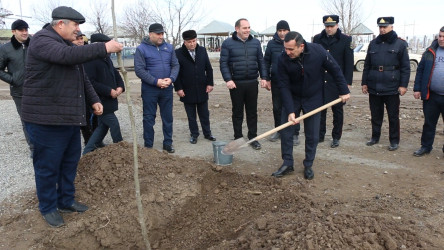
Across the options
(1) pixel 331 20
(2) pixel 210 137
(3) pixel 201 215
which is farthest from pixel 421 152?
(3) pixel 201 215

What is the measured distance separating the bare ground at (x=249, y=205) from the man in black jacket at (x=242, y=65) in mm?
970

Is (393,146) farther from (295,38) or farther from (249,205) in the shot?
(249,205)

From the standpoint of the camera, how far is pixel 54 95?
312 cm

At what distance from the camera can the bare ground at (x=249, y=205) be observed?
9.57 ft

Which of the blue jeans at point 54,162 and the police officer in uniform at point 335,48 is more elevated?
the police officer in uniform at point 335,48

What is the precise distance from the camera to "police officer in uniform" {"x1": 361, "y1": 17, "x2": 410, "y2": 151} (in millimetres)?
5301

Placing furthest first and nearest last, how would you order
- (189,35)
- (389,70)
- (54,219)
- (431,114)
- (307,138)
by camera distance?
1. (189,35)
2. (389,70)
3. (431,114)
4. (307,138)
5. (54,219)

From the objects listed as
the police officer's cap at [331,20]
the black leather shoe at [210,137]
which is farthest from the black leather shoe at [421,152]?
the black leather shoe at [210,137]

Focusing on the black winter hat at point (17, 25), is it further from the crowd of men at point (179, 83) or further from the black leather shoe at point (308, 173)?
the black leather shoe at point (308, 173)

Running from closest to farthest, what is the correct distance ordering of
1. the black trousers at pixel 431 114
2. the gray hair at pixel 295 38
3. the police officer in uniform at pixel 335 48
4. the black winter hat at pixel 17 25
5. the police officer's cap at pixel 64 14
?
the police officer's cap at pixel 64 14, the gray hair at pixel 295 38, the black winter hat at pixel 17 25, the black trousers at pixel 431 114, the police officer in uniform at pixel 335 48

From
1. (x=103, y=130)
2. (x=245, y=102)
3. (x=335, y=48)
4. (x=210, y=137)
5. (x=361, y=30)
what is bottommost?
(x=210, y=137)

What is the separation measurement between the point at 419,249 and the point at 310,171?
74.1 inches

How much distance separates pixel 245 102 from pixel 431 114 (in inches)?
106

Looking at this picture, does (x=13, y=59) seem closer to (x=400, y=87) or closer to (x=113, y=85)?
(x=113, y=85)
